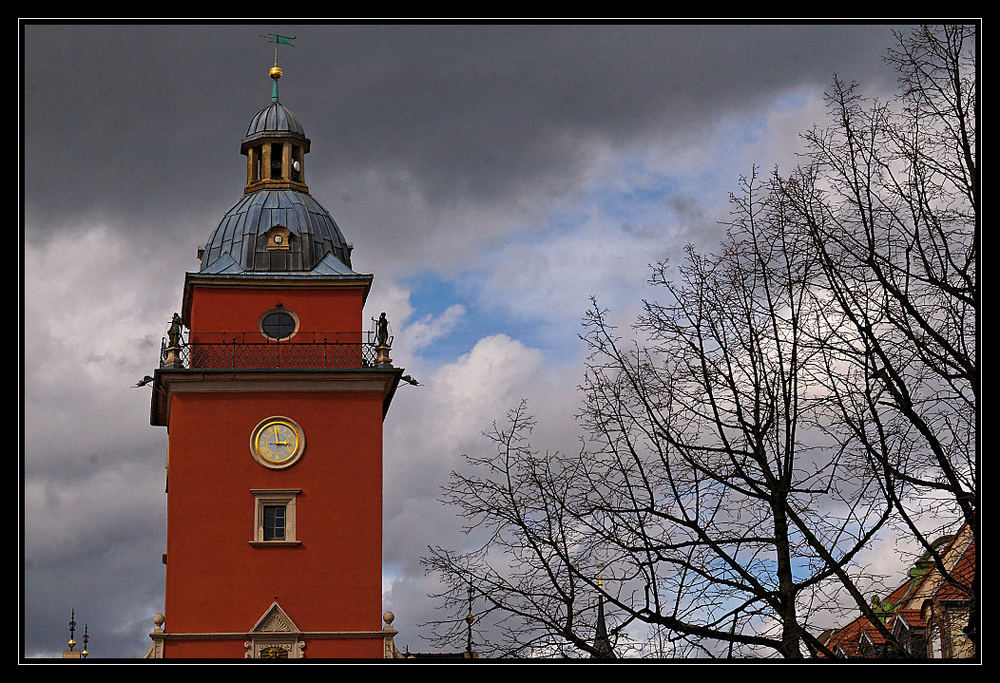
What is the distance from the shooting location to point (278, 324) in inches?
1695

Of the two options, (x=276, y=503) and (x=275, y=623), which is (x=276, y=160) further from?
(x=275, y=623)

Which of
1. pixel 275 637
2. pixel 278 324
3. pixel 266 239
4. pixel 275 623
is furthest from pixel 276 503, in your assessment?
pixel 266 239

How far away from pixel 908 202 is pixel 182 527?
29.5m

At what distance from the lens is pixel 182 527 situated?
131ft

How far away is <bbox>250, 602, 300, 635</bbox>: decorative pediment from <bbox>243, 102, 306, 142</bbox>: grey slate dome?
Result: 14.7 metres

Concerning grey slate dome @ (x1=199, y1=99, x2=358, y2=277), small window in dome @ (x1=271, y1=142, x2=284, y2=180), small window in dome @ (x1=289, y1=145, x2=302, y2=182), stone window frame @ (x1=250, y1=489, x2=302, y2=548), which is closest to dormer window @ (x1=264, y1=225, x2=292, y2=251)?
grey slate dome @ (x1=199, y1=99, x2=358, y2=277)

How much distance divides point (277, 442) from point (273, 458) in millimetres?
455

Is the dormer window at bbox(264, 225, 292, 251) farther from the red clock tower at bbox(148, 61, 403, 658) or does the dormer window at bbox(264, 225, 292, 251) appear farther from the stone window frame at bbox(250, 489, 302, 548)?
the stone window frame at bbox(250, 489, 302, 548)

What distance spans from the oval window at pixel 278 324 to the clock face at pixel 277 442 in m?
2.74

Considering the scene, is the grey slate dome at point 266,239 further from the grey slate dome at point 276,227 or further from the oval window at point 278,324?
the oval window at point 278,324

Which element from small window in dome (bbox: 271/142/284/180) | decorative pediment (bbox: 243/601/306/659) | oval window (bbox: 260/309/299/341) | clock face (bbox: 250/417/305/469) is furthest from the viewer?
small window in dome (bbox: 271/142/284/180)

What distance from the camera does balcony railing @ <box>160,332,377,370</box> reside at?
4197 centimetres

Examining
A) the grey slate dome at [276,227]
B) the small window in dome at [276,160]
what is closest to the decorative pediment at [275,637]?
the grey slate dome at [276,227]
